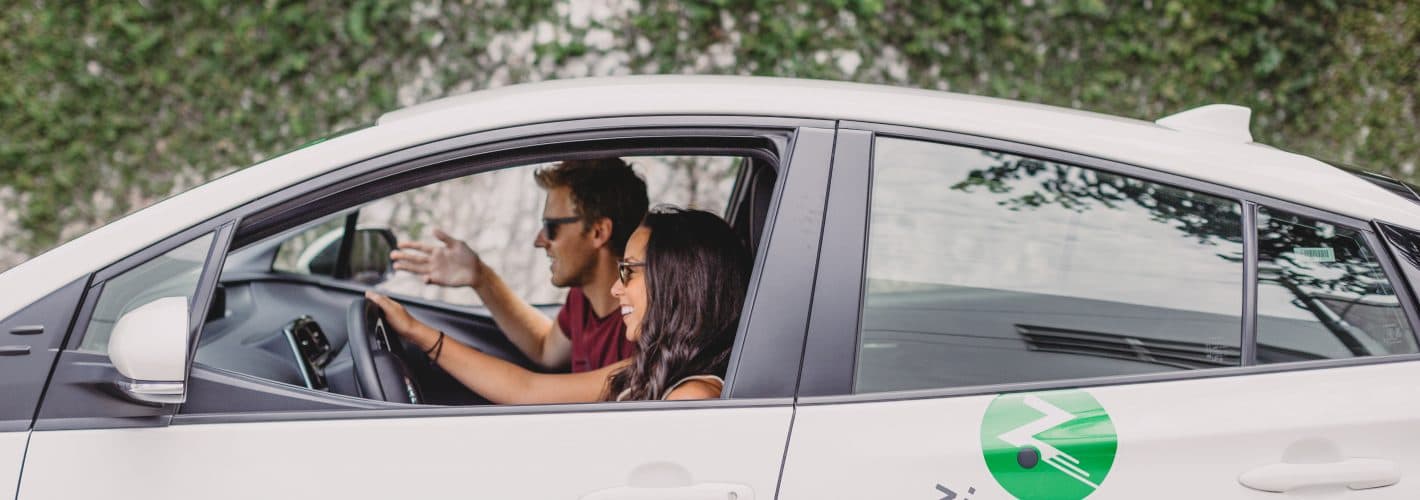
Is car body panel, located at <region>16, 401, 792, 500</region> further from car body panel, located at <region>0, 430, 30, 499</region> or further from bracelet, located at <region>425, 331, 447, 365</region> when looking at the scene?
bracelet, located at <region>425, 331, 447, 365</region>

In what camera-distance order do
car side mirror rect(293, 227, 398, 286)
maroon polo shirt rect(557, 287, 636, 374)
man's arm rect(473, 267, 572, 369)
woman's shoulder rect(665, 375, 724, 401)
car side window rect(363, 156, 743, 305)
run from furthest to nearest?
1. car side window rect(363, 156, 743, 305)
2. car side mirror rect(293, 227, 398, 286)
3. man's arm rect(473, 267, 572, 369)
4. maroon polo shirt rect(557, 287, 636, 374)
5. woman's shoulder rect(665, 375, 724, 401)

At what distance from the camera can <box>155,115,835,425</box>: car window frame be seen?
1575 mm

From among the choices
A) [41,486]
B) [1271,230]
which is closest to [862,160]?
[1271,230]

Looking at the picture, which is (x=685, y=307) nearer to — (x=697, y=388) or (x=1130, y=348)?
(x=697, y=388)

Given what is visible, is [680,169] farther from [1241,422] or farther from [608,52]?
[1241,422]

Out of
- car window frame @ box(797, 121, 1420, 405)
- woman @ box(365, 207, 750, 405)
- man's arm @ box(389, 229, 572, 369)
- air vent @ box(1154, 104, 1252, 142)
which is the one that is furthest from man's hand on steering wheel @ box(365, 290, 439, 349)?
air vent @ box(1154, 104, 1252, 142)

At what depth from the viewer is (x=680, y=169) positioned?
519cm

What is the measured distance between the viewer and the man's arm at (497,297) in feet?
8.92

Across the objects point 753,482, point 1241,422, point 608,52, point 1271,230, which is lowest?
point 753,482

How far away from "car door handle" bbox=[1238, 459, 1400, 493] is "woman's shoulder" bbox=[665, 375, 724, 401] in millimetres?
823

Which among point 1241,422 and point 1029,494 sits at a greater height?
point 1241,422

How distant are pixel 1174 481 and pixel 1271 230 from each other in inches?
17.4

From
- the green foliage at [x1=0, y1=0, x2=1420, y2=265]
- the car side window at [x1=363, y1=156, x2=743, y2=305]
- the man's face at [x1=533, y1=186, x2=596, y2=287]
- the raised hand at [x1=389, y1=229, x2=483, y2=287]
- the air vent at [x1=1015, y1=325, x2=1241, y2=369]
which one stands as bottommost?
the air vent at [x1=1015, y1=325, x2=1241, y2=369]

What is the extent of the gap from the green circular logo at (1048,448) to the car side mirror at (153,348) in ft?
3.74
